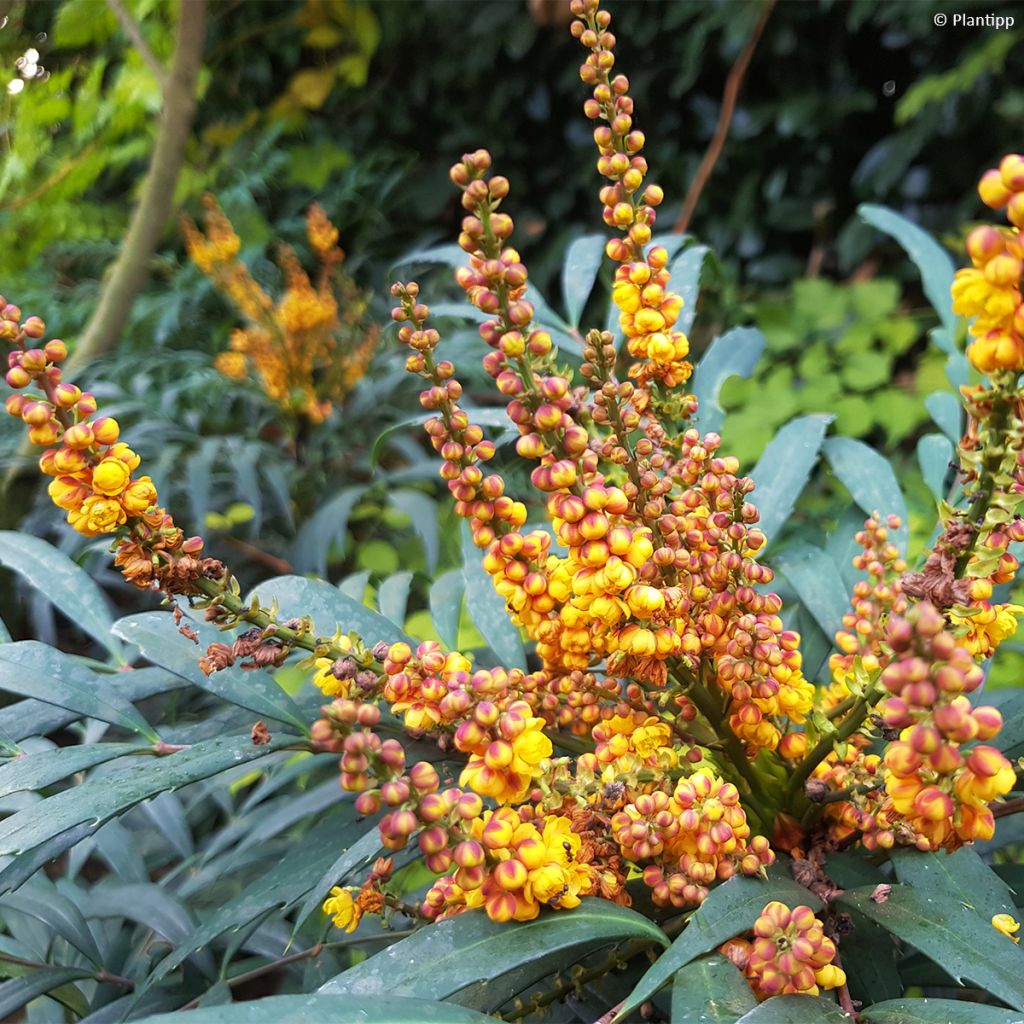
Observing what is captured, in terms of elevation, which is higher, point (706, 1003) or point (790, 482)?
point (790, 482)

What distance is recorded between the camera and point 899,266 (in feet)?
6.53

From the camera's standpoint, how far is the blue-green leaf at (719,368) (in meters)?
0.75

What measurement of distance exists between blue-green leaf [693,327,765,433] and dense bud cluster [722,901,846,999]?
1.49ft

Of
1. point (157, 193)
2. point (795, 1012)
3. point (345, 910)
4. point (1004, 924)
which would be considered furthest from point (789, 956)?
point (157, 193)

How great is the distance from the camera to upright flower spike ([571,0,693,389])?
406mm

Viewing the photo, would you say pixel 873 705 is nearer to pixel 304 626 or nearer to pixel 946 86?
pixel 304 626

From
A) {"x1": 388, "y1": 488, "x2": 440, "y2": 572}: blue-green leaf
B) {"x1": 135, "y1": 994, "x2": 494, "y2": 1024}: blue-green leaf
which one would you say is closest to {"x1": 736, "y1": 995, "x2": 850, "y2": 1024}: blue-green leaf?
{"x1": 135, "y1": 994, "x2": 494, "y2": 1024}: blue-green leaf

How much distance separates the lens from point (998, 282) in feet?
0.92

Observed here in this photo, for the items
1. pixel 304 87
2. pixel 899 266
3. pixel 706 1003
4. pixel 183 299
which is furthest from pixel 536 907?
pixel 304 87

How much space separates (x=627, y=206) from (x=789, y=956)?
0.34m

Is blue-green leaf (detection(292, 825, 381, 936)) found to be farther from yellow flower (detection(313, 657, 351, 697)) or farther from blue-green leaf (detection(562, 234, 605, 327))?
blue-green leaf (detection(562, 234, 605, 327))

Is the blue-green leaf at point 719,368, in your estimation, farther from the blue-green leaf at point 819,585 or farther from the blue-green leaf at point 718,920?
the blue-green leaf at point 718,920

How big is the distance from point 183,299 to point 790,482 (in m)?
1.97

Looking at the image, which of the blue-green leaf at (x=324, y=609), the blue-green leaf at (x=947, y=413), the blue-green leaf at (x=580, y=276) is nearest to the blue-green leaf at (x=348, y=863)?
the blue-green leaf at (x=324, y=609)
